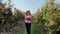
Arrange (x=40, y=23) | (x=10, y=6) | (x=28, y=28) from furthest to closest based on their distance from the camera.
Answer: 1. (x=10, y=6)
2. (x=40, y=23)
3. (x=28, y=28)

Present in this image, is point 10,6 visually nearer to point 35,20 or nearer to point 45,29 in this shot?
point 35,20

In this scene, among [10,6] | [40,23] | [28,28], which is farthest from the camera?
[10,6]

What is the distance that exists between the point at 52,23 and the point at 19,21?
8.37 feet

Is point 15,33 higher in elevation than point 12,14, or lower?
lower

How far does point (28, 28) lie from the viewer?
10617mm

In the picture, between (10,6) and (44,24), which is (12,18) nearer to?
(10,6)

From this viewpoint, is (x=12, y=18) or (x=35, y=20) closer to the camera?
(x=35, y=20)

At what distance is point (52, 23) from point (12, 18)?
240 cm

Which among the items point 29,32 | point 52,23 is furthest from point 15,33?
point 52,23

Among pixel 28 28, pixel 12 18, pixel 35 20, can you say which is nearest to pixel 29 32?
pixel 28 28

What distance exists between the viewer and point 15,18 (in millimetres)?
12555

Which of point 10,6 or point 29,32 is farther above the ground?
point 10,6

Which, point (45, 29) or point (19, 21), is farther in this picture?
point (19, 21)

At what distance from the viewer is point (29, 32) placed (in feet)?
35.4
